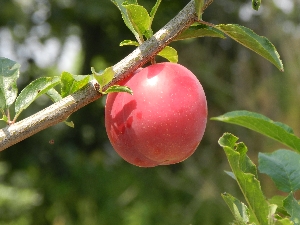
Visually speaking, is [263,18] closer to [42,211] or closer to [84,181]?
[84,181]

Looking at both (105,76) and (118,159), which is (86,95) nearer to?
(105,76)

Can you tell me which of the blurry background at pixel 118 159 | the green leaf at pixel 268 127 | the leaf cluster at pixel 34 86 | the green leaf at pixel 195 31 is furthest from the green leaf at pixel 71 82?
the blurry background at pixel 118 159

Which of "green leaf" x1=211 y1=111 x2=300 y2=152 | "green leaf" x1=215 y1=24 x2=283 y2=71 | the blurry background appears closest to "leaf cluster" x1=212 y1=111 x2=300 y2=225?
"green leaf" x1=211 y1=111 x2=300 y2=152

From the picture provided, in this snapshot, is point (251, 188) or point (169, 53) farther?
point (169, 53)

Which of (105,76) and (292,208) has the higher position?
(105,76)

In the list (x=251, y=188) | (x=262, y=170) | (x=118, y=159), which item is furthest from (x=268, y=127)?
(x=118, y=159)

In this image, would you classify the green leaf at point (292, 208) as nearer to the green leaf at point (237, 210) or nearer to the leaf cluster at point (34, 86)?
the green leaf at point (237, 210)
